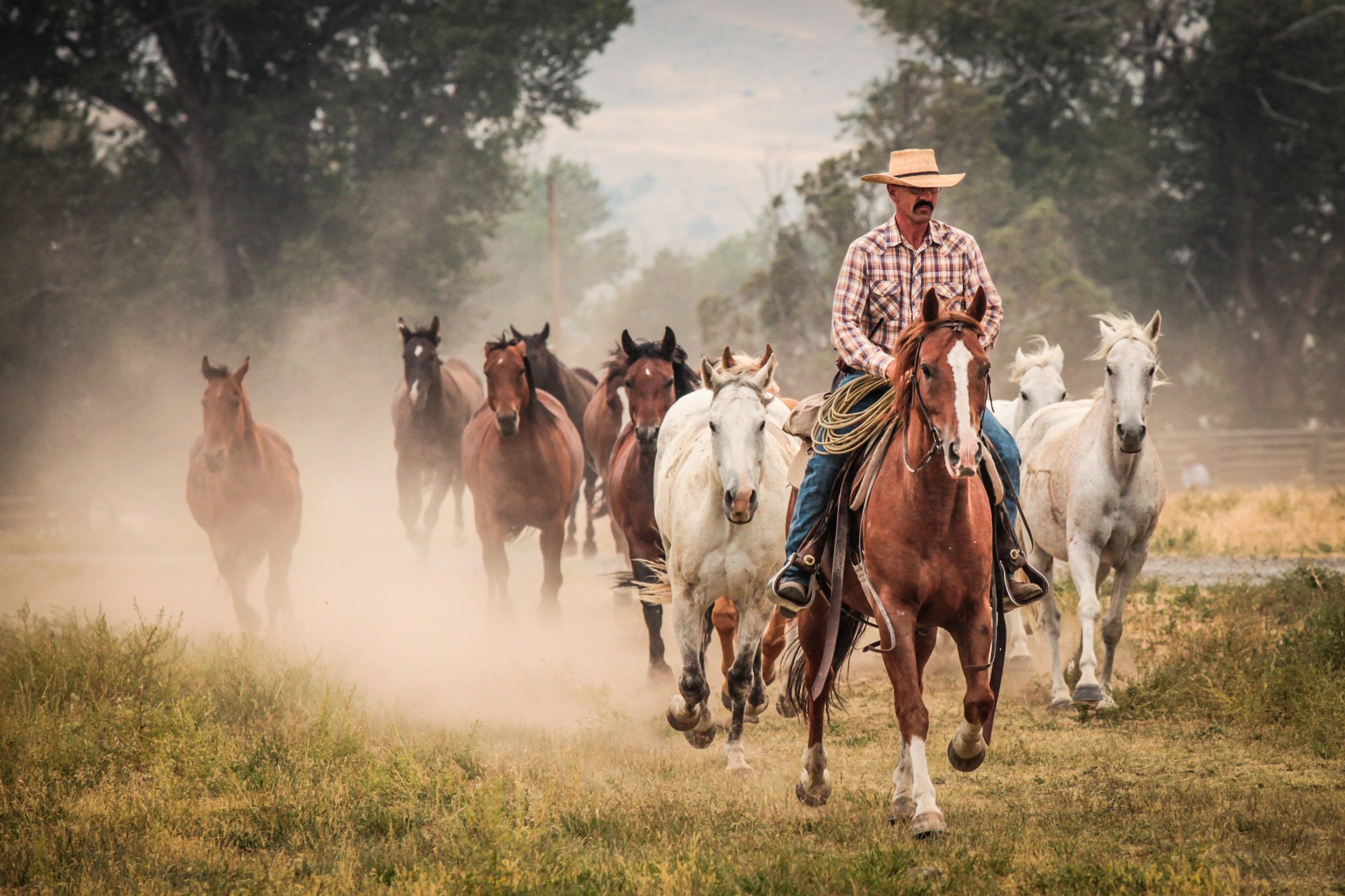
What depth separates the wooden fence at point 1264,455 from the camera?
3152 cm

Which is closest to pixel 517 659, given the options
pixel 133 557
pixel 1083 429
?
pixel 1083 429

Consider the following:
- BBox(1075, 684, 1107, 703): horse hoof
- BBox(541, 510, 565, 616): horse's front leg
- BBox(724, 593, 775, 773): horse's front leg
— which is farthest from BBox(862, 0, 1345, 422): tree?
BBox(724, 593, 775, 773): horse's front leg

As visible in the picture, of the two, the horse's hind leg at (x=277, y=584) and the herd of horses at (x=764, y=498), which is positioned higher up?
the herd of horses at (x=764, y=498)

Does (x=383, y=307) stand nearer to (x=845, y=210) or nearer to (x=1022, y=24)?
(x=845, y=210)

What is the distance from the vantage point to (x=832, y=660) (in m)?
6.40

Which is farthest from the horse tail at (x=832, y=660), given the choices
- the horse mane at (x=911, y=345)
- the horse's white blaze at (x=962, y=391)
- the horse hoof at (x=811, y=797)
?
the horse's white blaze at (x=962, y=391)

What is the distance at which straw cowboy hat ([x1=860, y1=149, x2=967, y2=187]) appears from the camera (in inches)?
250

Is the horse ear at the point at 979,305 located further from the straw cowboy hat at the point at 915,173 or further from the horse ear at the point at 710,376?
the horse ear at the point at 710,376

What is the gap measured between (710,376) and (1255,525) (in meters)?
13.7

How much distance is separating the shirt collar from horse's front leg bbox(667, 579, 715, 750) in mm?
2590

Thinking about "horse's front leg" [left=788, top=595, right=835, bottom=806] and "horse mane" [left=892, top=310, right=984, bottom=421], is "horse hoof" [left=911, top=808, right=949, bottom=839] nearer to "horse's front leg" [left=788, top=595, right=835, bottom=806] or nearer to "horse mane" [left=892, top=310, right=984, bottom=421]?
"horse's front leg" [left=788, top=595, right=835, bottom=806]

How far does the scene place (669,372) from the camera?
1055 cm

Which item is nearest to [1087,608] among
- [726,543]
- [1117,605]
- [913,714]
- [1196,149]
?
[1117,605]

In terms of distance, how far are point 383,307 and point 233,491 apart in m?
24.9
